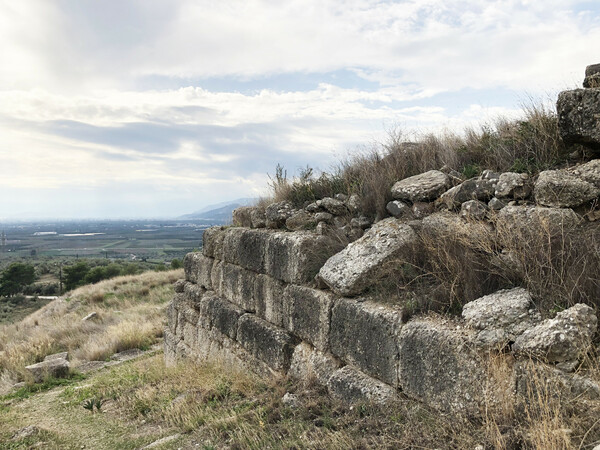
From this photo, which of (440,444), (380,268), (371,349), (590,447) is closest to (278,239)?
(380,268)

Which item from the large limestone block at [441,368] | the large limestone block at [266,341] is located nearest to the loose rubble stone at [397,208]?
the large limestone block at [441,368]

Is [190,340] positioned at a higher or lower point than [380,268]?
lower

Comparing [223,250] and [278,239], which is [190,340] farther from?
[278,239]

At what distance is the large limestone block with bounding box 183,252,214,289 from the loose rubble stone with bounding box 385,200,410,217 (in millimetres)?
3770

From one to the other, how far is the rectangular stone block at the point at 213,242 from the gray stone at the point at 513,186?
451cm

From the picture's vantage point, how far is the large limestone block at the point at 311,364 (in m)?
4.26

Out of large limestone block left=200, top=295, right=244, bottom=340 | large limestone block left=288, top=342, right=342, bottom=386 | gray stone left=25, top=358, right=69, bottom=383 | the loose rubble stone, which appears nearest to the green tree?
gray stone left=25, top=358, right=69, bottom=383

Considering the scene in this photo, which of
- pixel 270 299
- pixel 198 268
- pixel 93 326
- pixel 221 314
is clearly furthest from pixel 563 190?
pixel 93 326

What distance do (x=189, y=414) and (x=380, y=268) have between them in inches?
100

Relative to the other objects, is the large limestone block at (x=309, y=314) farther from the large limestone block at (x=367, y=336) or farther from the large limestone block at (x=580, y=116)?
the large limestone block at (x=580, y=116)

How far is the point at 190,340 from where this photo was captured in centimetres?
782

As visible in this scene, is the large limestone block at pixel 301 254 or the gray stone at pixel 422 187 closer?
the gray stone at pixel 422 187

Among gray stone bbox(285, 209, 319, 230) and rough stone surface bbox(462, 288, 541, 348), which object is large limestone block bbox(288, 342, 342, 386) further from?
rough stone surface bbox(462, 288, 541, 348)

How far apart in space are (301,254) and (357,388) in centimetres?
169
